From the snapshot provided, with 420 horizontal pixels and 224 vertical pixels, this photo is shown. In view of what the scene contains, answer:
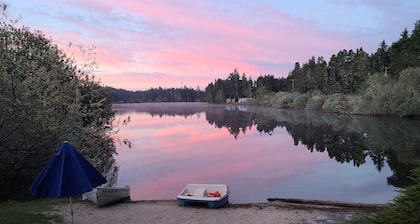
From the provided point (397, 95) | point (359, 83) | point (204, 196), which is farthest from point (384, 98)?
point (204, 196)

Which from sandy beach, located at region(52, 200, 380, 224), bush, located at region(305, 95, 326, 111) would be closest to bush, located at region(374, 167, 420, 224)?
sandy beach, located at region(52, 200, 380, 224)

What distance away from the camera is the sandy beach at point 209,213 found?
13133 millimetres

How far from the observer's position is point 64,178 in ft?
29.1

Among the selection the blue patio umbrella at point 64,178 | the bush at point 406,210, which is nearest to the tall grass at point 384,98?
the bush at point 406,210

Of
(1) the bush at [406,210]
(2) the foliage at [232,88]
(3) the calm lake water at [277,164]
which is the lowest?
(3) the calm lake water at [277,164]

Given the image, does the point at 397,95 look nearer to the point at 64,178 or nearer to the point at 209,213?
the point at 209,213

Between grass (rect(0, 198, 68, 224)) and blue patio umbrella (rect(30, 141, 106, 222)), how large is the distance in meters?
2.88

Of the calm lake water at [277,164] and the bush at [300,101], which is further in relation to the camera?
the bush at [300,101]

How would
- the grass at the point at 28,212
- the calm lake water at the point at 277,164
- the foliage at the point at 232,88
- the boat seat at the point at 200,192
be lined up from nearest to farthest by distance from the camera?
the grass at the point at 28,212 < the boat seat at the point at 200,192 < the calm lake water at the point at 277,164 < the foliage at the point at 232,88

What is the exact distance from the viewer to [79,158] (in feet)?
30.4

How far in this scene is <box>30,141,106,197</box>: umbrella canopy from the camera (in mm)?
8836

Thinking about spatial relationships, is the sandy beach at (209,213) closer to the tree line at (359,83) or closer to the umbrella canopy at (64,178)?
the umbrella canopy at (64,178)

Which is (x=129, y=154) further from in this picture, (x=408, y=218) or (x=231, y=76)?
(x=231, y=76)

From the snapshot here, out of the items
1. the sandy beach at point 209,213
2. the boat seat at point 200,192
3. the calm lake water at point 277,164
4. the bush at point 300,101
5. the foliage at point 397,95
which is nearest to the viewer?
the sandy beach at point 209,213
